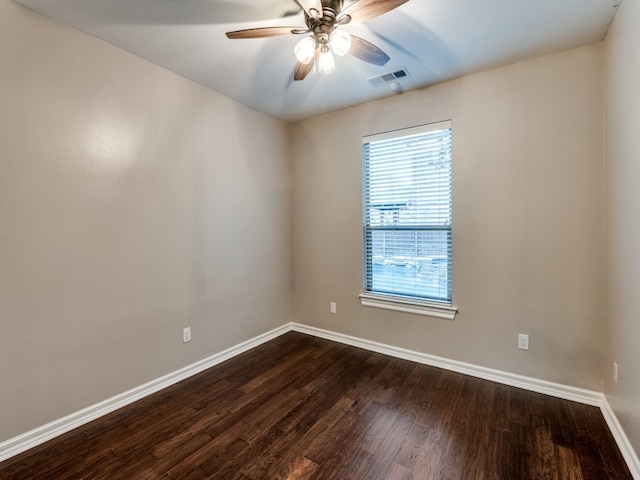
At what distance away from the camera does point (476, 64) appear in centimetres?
240

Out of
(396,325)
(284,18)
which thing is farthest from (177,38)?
(396,325)

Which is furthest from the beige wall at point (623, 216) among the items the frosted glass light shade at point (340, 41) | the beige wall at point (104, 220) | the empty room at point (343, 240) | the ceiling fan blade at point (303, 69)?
the beige wall at point (104, 220)

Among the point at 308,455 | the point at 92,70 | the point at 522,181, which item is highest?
the point at 92,70

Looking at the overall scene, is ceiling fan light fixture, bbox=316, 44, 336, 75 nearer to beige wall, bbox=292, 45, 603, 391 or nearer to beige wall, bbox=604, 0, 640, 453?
beige wall, bbox=292, 45, 603, 391

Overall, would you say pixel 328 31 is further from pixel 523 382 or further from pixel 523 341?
pixel 523 382

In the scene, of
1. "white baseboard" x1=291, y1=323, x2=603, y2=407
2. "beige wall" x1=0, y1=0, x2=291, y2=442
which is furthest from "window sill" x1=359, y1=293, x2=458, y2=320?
"beige wall" x1=0, y1=0, x2=291, y2=442

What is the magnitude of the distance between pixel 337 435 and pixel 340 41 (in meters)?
2.31

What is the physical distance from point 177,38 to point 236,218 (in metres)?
1.57

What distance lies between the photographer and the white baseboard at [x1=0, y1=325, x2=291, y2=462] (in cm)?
174

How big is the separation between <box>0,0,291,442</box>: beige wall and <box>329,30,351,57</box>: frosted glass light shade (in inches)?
63.5

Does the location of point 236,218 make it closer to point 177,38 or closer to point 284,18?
point 177,38

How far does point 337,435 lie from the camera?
1880 millimetres

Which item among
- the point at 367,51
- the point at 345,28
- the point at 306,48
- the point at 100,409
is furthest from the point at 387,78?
the point at 100,409

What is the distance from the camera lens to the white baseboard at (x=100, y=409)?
5.72 feet
